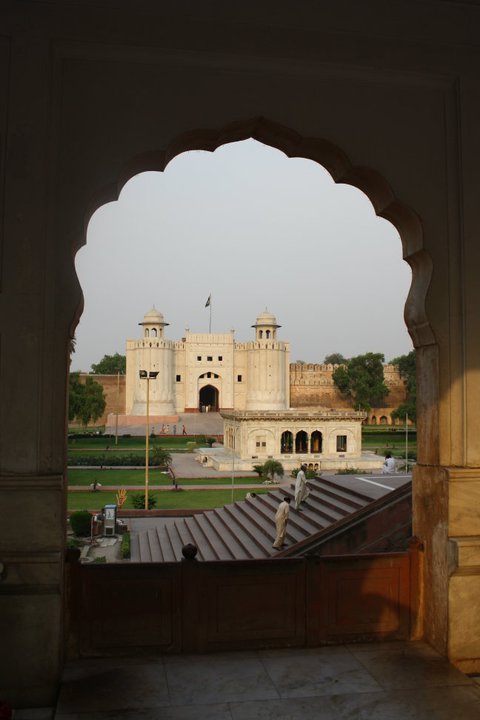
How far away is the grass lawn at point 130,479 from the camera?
1004 inches

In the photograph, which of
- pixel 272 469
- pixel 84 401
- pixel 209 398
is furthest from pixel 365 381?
pixel 272 469

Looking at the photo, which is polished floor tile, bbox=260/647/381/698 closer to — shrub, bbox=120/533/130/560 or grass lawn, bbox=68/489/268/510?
shrub, bbox=120/533/130/560

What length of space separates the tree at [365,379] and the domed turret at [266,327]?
7992 mm

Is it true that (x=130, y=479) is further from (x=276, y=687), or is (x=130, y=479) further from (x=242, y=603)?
(x=276, y=687)

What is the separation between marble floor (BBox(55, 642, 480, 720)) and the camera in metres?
3.88

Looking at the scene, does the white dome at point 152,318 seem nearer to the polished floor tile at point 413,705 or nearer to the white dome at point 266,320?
the white dome at point 266,320

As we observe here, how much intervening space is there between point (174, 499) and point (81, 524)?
5.34m

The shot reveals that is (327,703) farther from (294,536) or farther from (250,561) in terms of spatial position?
(294,536)

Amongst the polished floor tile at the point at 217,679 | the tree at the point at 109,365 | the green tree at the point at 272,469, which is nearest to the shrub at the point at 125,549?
the polished floor tile at the point at 217,679

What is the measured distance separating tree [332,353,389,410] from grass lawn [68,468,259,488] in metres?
41.0

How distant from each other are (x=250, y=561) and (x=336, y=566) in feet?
1.97

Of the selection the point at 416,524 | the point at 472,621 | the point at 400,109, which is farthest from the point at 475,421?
the point at 400,109

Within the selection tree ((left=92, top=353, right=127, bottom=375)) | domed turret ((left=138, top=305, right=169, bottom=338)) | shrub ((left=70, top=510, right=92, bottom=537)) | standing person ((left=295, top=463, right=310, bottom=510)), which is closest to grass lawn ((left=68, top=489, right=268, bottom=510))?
shrub ((left=70, top=510, right=92, bottom=537))

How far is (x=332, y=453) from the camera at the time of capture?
32344mm
